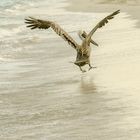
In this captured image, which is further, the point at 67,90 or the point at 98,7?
the point at 98,7

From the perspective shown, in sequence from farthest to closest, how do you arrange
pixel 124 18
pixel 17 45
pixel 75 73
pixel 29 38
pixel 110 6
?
pixel 110 6 < pixel 124 18 < pixel 29 38 < pixel 17 45 < pixel 75 73

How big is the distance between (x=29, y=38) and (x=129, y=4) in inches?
456

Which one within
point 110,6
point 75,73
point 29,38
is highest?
point 75,73

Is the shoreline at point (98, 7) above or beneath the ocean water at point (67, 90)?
beneath

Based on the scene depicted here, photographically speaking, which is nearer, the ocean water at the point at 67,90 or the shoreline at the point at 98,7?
the ocean water at the point at 67,90

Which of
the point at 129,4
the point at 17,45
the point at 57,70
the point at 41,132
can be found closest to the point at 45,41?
the point at 17,45

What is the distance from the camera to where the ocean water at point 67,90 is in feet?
25.6

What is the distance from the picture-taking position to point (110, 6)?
98.4 feet

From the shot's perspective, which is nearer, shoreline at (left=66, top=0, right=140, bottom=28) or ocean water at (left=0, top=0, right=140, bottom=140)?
ocean water at (left=0, top=0, right=140, bottom=140)

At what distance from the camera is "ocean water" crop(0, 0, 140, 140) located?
7809 millimetres

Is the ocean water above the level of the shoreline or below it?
above

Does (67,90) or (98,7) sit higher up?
Result: (67,90)

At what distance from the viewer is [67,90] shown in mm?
10391

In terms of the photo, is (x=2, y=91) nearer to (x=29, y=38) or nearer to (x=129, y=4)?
(x=29, y=38)
